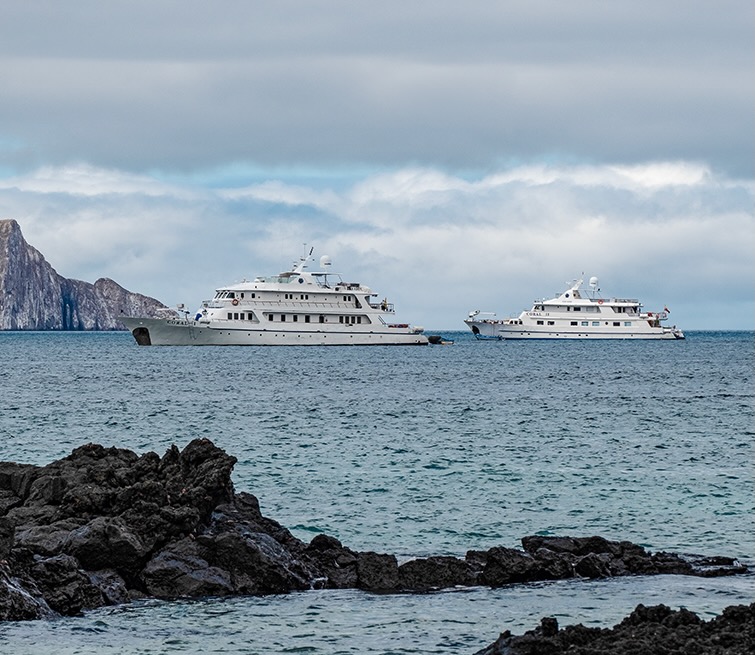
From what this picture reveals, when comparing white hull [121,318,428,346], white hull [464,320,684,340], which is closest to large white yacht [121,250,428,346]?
white hull [121,318,428,346]

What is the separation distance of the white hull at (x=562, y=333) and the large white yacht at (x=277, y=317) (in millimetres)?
23339

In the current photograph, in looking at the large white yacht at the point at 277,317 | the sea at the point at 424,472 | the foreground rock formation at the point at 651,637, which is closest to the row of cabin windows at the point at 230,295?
the large white yacht at the point at 277,317

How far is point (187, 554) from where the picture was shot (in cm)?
1414

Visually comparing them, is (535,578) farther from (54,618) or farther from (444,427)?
(444,427)

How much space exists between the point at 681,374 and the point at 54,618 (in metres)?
58.5

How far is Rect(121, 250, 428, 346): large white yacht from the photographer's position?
333ft

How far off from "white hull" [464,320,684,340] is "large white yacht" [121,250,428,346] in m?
23.3

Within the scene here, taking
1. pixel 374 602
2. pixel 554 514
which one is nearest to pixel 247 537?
pixel 374 602

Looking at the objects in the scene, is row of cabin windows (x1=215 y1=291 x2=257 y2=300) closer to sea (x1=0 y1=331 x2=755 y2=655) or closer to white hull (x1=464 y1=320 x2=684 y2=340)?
sea (x1=0 y1=331 x2=755 y2=655)

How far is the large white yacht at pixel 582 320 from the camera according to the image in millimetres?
124000

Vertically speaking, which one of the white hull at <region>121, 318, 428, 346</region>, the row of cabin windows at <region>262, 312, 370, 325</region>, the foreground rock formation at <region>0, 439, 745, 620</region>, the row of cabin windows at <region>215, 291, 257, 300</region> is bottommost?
the foreground rock formation at <region>0, 439, 745, 620</region>

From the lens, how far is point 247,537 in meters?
14.4

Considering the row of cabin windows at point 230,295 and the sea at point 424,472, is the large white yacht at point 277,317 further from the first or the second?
the sea at point 424,472

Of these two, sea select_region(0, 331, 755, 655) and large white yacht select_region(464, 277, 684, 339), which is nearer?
sea select_region(0, 331, 755, 655)
